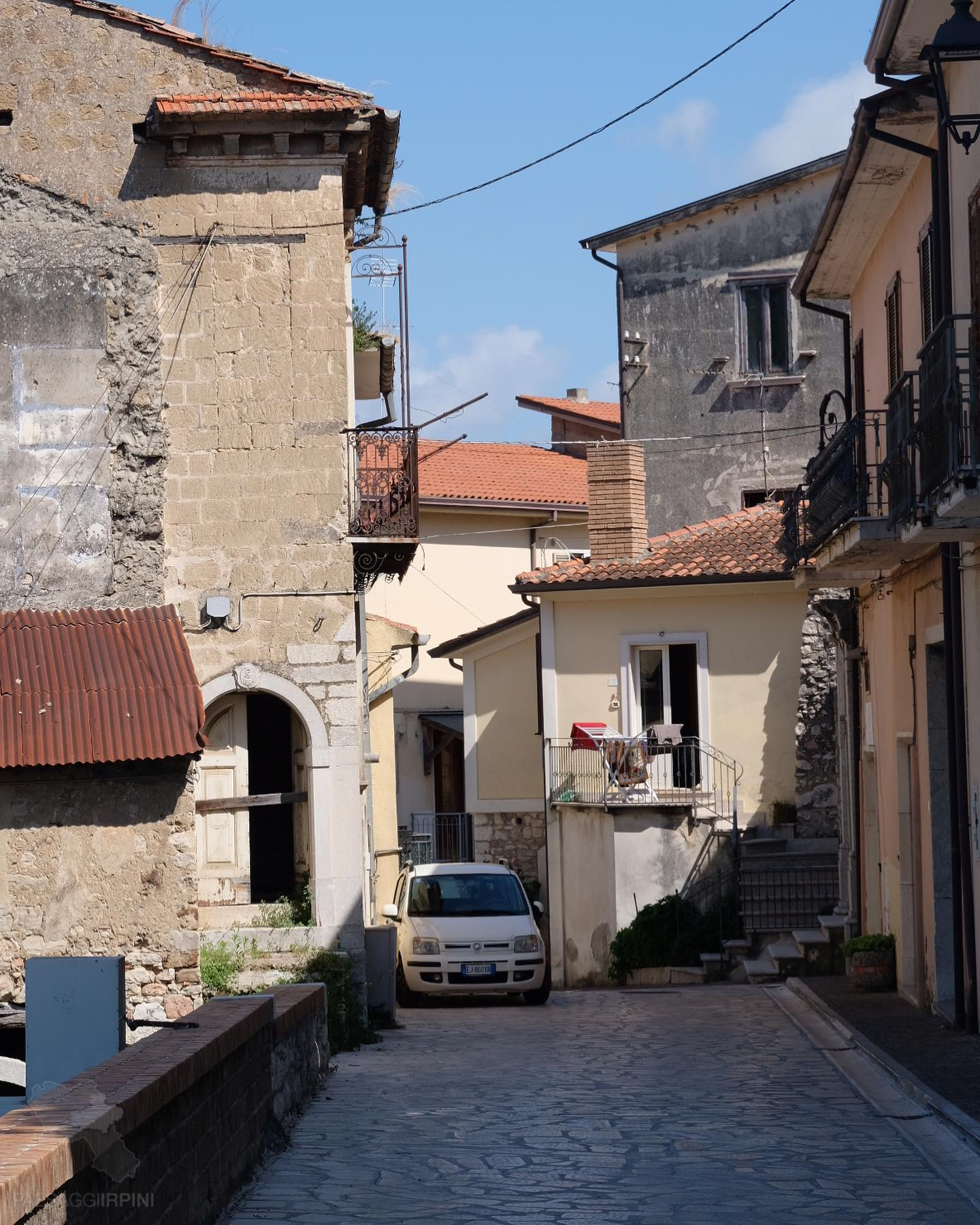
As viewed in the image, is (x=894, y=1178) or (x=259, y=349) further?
(x=259, y=349)

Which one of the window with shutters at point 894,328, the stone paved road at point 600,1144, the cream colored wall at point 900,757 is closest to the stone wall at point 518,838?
the cream colored wall at point 900,757

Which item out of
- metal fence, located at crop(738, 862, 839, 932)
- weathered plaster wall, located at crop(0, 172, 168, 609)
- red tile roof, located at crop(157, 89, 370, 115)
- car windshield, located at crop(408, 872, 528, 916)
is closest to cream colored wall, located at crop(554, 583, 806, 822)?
metal fence, located at crop(738, 862, 839, 932)

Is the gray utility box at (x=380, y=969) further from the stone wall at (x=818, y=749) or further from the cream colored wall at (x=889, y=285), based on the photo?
the stone wall at (x=818, y=749)

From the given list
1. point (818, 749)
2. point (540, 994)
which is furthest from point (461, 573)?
point (540, 994)

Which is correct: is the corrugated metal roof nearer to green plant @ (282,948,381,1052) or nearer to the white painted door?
the white painted door

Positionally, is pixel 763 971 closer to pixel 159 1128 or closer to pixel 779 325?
pixel 779 325

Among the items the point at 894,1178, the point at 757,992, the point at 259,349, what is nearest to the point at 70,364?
the point at 259,349

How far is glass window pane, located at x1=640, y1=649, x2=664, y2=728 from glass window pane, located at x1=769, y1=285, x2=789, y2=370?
6.91 metres

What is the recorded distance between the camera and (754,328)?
97.6 feet

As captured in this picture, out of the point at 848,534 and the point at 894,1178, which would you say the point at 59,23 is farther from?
the point at 894,1178

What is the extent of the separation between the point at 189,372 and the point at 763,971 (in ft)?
34.9

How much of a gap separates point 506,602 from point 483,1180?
101 ft

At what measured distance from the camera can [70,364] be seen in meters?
16.2

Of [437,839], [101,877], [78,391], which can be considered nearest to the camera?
[101,877]
